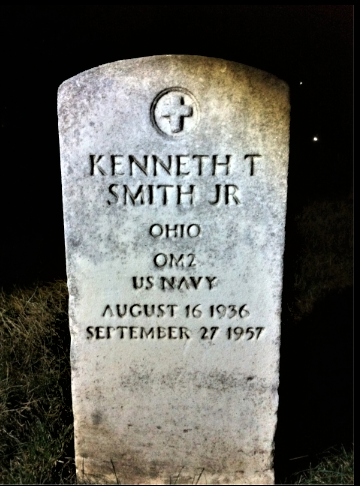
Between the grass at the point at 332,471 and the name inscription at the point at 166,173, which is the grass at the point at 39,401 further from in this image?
the name inscription at the point at 166,173

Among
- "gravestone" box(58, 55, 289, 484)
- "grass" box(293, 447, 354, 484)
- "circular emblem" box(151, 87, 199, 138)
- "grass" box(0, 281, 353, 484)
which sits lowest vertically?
"grass" box(293, 447, 354, 484)

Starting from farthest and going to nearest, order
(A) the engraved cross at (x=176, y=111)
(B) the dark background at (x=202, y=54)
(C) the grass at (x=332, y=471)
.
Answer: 1. (B) the dark background at (x=202, y=54)
2. (C) the grass at (x=332, y=471)
3. (A) the engraved cross at (x=176, y=111)

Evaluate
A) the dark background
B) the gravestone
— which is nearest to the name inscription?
the gravestone

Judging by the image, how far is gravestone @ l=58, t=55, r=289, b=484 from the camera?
6.38 ft

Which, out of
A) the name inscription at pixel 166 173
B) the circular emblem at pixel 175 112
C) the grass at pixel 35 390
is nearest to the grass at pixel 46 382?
the grass at pixel 35 390

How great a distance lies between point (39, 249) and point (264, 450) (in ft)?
11.4

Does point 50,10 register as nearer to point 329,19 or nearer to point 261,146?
point 329,19

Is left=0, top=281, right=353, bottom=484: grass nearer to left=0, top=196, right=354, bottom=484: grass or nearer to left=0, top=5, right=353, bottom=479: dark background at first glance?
left=0, top=196, right=354, bottom=484: grass

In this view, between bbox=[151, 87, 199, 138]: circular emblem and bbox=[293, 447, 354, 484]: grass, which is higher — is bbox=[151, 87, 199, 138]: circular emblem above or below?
above

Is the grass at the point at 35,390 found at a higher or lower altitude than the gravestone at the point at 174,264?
lower

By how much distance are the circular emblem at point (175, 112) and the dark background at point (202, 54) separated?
1.56m

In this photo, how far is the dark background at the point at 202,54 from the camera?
3.41 m

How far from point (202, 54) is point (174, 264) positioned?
279 centimetres

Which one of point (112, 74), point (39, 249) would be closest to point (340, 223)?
point (39, 249)
